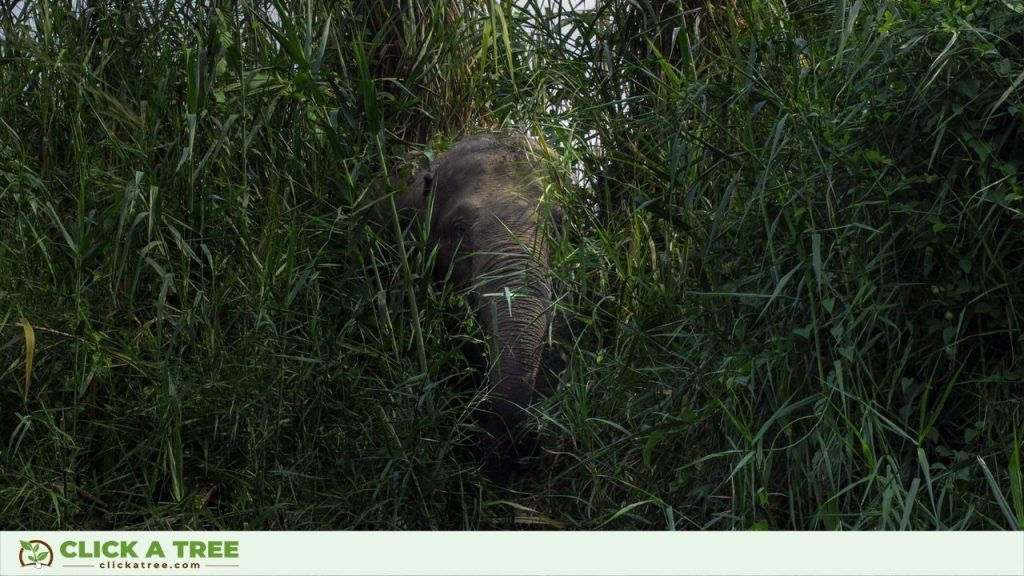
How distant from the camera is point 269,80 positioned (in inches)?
150

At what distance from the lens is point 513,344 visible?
12.5 feet

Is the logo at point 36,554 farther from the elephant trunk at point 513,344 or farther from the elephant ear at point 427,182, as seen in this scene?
the elephant ear at point 427,182

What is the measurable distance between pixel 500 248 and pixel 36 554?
6.73ft

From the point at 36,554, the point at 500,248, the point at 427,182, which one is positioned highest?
the point at 427,182

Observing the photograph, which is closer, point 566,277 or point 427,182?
point 566,277

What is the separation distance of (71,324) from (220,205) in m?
0.59

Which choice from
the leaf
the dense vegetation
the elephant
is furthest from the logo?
the leaf

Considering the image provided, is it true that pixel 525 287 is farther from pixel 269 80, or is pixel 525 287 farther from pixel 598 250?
pixel 269 80

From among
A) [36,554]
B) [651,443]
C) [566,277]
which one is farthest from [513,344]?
[36,554]

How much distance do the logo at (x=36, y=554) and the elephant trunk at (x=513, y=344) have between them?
4.09 feet

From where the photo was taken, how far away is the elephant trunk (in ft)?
12.1

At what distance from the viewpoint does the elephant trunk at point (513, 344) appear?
3684mm

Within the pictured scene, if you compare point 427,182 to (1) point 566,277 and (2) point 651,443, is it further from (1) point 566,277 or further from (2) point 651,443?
(2) point 651,443

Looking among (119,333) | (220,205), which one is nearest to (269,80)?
(220,205)
